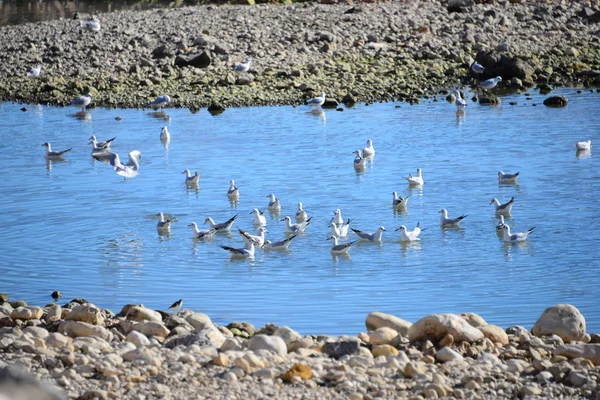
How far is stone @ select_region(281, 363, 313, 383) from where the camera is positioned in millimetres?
7602

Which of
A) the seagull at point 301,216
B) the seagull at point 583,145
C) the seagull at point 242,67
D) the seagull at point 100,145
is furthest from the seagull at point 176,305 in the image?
the seagull at point 242,67

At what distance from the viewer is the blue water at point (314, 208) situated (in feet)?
39.1

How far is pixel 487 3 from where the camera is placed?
37375 millimetres

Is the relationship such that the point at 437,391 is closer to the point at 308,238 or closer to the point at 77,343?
the point at 77,343

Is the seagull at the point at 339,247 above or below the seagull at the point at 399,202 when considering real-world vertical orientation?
below

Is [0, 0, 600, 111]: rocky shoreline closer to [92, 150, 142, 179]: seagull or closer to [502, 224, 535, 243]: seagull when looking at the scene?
[92, 150, 142, 179]: seagull

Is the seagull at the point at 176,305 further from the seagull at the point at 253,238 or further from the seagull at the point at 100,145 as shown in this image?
the seagull at the point at 100,145

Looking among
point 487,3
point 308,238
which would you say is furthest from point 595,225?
point 487,3

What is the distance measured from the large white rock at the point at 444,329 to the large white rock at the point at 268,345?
127 centimetres

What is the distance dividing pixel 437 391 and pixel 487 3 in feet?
104

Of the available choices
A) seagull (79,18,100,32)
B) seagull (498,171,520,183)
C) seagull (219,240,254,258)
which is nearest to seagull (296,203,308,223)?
seagull (219,240,254,258)

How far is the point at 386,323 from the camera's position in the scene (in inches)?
377

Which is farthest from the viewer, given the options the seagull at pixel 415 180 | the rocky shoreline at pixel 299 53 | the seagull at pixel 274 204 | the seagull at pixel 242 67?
the seagull at pixel 242 67

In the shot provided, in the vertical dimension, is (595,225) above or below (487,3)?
below
